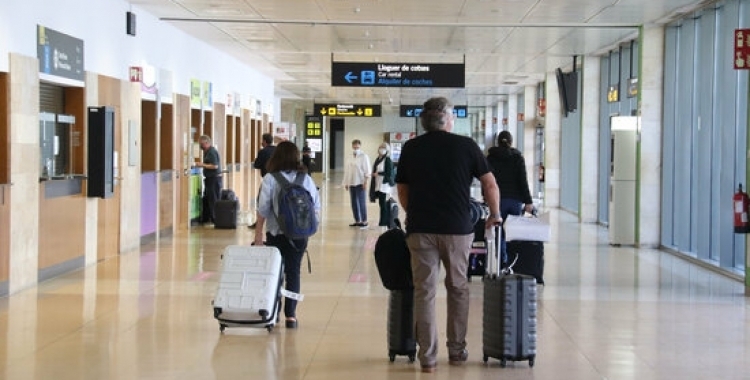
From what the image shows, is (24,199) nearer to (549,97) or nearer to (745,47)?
(745,47)

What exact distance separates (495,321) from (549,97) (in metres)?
21.0

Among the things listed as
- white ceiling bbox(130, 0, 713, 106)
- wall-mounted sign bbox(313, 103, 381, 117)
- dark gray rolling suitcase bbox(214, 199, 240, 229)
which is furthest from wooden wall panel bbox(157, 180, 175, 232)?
wall-mounted sign bbox(313, 103, 381, 117)

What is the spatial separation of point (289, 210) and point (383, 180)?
10.8 metres

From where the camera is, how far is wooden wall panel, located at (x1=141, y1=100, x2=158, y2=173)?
53.1 feet

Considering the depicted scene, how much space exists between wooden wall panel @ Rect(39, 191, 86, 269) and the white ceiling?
3562 mm

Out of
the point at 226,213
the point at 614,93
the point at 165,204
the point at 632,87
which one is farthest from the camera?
the point at 614,93

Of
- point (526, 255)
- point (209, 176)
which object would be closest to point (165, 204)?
point (209, 176)

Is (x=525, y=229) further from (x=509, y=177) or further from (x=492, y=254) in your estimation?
(x=492, y=254)

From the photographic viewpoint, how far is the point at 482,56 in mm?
22031

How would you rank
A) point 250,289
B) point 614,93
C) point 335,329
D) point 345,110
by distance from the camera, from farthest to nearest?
point 345,110 < point 614,93 < point 335,329 < point 250,289

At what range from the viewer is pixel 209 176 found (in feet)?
63.5

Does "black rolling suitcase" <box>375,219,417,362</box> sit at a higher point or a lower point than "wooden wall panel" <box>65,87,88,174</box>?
lower

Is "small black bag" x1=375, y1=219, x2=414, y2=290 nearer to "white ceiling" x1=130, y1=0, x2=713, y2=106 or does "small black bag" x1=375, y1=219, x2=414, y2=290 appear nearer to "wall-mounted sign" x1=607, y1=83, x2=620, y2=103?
"white ceiling" x1=130, y1=0, x2=713, y2=106

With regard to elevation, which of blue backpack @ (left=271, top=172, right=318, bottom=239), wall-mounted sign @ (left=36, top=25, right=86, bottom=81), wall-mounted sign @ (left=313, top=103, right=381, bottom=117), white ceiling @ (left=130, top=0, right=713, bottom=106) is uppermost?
white ceiling @ (left=130, top=0, right=713, bottom=106)
